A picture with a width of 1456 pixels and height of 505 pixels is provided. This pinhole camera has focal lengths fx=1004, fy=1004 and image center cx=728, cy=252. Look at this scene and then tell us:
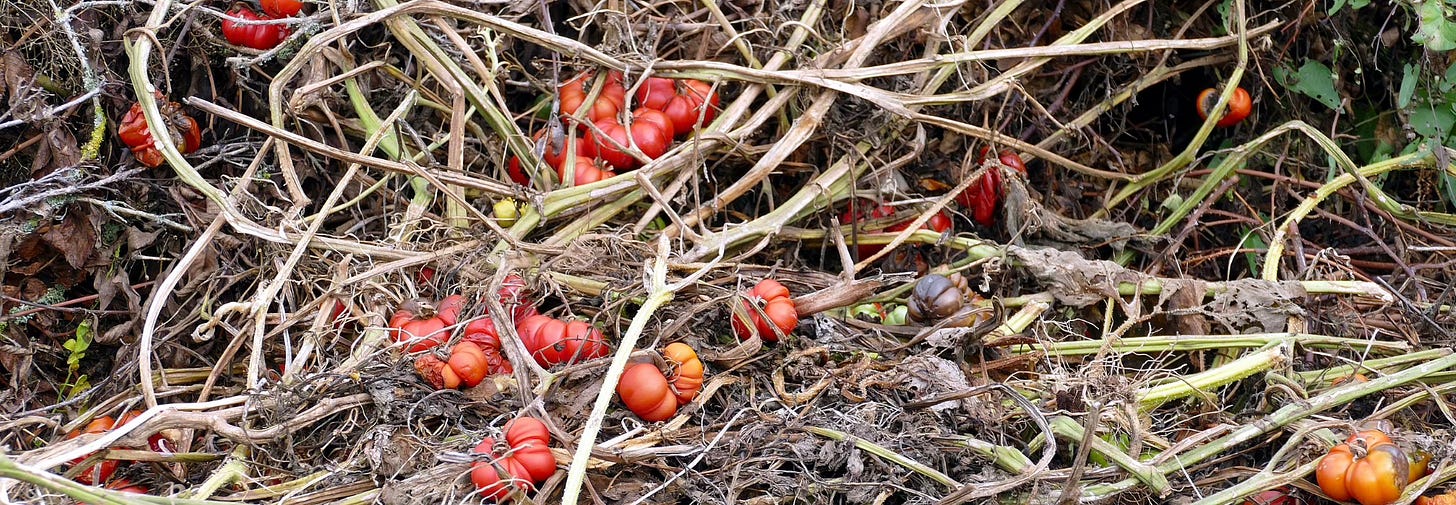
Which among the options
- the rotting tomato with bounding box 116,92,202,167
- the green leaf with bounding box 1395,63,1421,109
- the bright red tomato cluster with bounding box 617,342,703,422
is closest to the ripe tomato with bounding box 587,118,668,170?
the bright red tomato cluster with bounding box 617,342,703,422

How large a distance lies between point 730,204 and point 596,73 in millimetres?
486

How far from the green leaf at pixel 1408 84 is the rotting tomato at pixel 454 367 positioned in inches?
97.9

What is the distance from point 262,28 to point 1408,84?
116 inches

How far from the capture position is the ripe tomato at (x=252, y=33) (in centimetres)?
237

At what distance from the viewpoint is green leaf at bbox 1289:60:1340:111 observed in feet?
9.39

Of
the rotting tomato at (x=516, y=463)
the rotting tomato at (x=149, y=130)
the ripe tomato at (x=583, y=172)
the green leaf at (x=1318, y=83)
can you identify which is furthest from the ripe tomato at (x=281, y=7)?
the green leaf at (x=1318, y=83)

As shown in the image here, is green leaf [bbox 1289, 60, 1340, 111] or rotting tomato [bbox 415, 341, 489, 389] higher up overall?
green leaf [bbox 1289, 60, 1340, 111]

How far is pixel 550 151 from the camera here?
2480 mm

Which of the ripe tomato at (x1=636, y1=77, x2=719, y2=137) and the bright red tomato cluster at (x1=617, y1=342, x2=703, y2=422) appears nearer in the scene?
the bright red tomato cluster at (x1=617, y1=342, x2=703, y2=422)

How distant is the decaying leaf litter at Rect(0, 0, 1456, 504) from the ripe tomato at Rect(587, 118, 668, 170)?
0.24 feet

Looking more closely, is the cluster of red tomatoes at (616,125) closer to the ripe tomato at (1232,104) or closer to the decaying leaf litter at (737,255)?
the decaying leaf litter at (737,255)

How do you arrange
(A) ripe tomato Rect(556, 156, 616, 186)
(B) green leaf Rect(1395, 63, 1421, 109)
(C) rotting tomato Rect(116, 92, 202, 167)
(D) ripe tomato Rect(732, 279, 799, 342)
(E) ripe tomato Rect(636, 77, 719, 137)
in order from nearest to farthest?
(D) ripe tomato Rect(732, 279, 799, 342) < (C) rotting tomato Rect(116, 92, 202, 167) < (A) ripe tomato Rect(556, 156, 616, 186) < (E) ripe tomato Rect(636, 77, 719, 137) < (B) green leaf Rect(1395, 63, 1421, 109)

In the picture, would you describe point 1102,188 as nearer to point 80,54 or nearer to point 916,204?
point 916,204

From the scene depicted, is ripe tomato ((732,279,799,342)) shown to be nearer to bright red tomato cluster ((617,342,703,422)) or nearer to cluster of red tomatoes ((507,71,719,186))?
bright red tomato cluster ((617,342,703,422))
